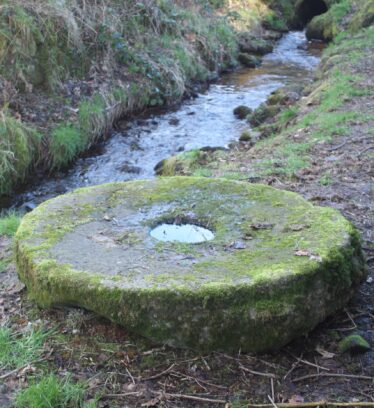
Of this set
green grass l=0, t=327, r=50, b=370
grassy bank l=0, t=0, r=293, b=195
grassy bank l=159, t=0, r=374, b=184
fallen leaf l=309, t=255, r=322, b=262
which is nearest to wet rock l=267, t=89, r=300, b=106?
grassy bank l=159, t=0, r=374, b=184

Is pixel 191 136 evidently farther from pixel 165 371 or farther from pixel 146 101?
pixel 165 371

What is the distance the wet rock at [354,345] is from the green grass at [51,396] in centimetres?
159

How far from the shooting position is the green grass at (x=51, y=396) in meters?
2.98

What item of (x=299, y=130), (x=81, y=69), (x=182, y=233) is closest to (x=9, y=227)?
(x=182, y=233)

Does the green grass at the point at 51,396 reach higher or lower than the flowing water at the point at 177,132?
higher

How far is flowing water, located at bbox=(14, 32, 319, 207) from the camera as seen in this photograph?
335 inches

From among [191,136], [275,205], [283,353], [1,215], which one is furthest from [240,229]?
[191,136]

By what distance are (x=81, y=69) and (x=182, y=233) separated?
7471 millimetres

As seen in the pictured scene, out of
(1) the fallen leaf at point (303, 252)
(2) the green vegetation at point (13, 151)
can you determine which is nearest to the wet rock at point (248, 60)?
(2) the green vegetation at point (13, 151)

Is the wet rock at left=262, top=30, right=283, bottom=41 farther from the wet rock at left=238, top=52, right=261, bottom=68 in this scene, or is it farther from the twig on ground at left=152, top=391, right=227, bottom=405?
the twig on ground at left=152, top=391, right=227, bottom=405

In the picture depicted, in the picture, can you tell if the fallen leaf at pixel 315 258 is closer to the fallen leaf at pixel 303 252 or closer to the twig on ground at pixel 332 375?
the fallen leaf at pixel 303 252

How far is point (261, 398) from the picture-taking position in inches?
120

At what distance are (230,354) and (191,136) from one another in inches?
292

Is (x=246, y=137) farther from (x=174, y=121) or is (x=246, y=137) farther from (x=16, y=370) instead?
(x=16, y=370)
